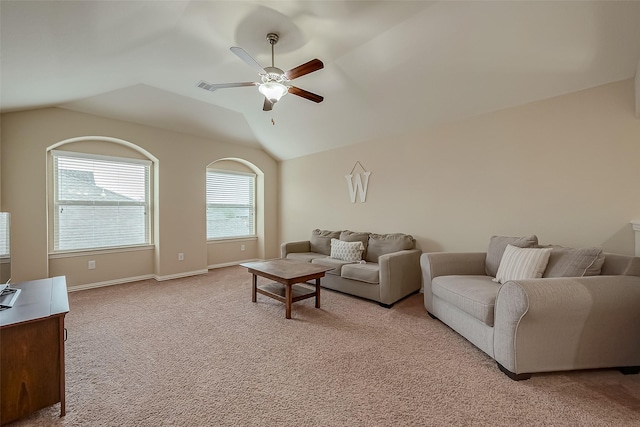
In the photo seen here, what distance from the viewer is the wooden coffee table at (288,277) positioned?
120 inches

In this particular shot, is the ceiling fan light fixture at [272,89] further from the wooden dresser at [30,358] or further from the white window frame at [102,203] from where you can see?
the white window frame at [102,203]

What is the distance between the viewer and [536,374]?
2.04 m

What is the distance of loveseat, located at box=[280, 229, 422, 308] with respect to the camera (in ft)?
11.2

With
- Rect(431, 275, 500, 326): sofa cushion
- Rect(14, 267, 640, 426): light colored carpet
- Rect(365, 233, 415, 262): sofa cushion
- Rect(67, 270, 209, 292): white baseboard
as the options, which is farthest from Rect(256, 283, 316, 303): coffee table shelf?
Rect(67, 270, 209, 292): white baseboard

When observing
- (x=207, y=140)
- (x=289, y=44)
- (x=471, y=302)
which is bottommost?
(x=471, y=302)

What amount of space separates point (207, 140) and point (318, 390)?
4.74 meters

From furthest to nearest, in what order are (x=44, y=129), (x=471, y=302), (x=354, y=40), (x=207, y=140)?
(x=207, y=140) → (x=44, y=129) → (x=354, y=40) → (x=471, y=302)

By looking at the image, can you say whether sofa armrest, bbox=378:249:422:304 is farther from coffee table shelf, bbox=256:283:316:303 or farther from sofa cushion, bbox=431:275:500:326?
coffee table shelf, bbox=256:283:316:303

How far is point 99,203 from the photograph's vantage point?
14.3 feet

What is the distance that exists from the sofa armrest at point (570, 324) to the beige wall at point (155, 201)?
188 inches

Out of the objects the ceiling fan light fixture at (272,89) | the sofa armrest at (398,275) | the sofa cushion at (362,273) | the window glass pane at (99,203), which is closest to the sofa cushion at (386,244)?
the sofa armrest at (398,275)

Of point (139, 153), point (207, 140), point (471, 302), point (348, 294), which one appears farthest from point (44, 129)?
point (471, 302)

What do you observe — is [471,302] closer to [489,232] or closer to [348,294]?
[489,232]

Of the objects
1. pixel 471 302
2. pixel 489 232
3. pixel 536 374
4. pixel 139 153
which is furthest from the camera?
pixel 139 153
